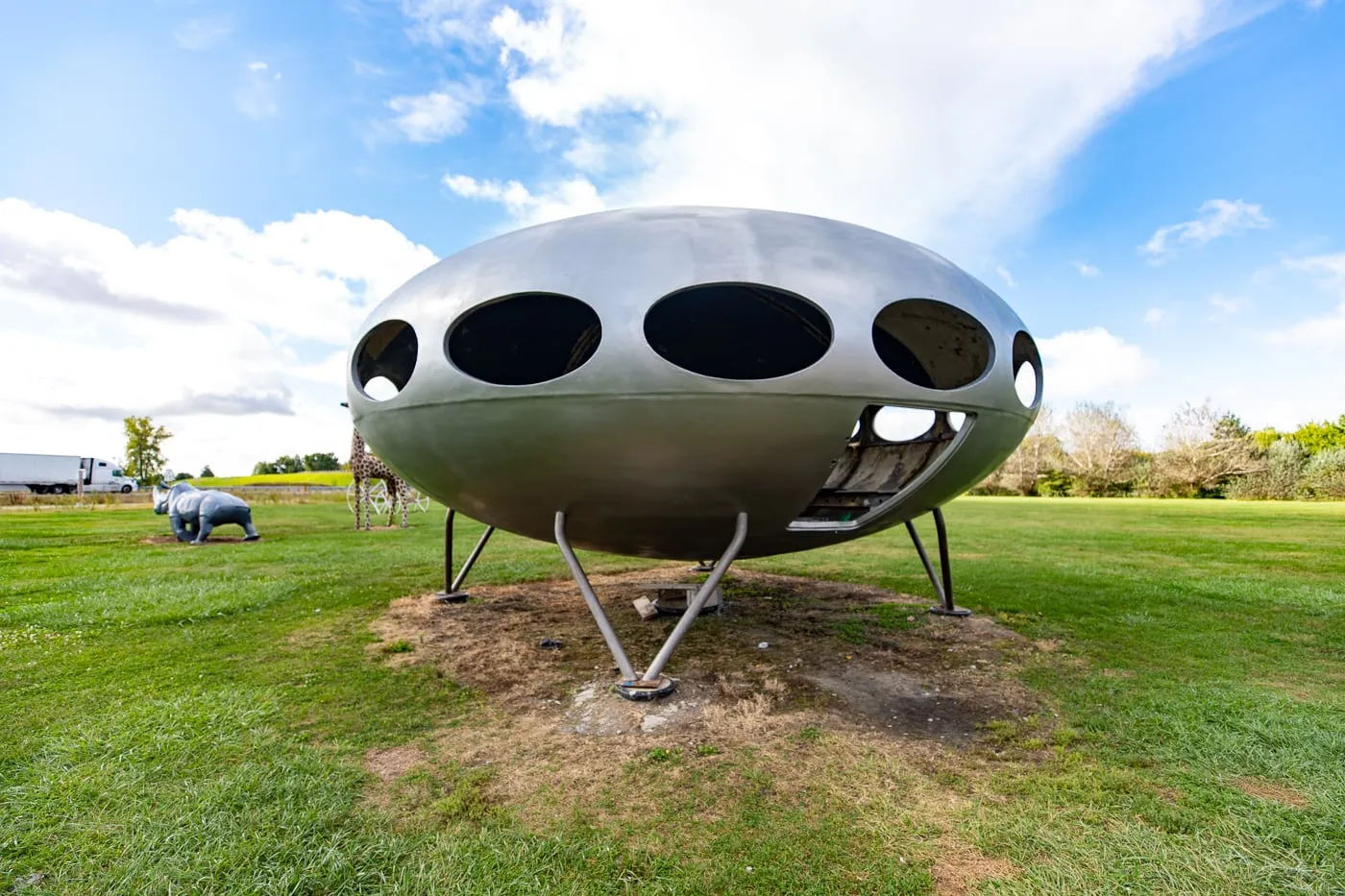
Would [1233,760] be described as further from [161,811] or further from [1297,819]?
[161,811]

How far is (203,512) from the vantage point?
16125 mm

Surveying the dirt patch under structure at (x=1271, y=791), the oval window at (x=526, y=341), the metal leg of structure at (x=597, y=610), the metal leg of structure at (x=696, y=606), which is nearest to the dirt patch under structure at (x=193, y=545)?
the oval window at (x=526, y=341)

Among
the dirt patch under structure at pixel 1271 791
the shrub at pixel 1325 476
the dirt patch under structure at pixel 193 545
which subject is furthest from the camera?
the shrub at pixel 1325 476

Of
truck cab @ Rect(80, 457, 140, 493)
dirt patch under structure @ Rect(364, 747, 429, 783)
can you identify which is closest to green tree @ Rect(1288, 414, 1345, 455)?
dirt patch under structure @ Rect(364, 747, 429, 783)

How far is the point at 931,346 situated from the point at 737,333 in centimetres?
248

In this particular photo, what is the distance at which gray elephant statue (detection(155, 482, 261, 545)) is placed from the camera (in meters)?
16.2

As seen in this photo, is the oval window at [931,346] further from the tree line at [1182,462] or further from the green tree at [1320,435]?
the green tree at [1320,435]

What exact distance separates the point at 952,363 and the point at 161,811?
8.24m

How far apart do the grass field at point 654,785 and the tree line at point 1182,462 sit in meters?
42.3

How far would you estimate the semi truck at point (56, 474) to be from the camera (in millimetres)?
Result: 47656

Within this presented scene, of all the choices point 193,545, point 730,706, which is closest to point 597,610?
point 730,706

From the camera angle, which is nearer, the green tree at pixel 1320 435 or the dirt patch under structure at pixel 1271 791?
the dirt patch under structure at pixel 1271 791

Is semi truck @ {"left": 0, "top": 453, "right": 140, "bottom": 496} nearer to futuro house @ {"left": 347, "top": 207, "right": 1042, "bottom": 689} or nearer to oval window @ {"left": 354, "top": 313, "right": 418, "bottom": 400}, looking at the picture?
oval window @ {"left": 354, "top": 313, "right": 418, "bottom": 400}

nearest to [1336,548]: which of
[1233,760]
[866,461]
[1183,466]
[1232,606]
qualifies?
[1232,606]
